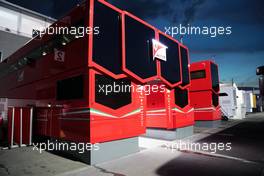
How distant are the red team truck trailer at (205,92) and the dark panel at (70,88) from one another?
9686 mm

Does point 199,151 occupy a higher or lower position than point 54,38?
lower

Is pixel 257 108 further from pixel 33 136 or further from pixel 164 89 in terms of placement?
pixel 33 136

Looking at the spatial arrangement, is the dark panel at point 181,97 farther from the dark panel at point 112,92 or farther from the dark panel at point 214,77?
the dark panel at point 214,77

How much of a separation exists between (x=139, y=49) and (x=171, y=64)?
2.54 metres

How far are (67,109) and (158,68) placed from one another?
411 centimetres

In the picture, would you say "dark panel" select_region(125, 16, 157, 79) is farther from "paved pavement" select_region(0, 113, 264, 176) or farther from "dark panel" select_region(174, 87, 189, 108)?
"paved pavement" select_region(0, 113, 264, 176)

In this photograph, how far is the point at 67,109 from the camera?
6.36 metres

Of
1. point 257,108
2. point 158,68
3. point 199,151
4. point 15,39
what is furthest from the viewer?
point 257,108

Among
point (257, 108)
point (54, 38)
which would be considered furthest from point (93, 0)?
point (257, 108)

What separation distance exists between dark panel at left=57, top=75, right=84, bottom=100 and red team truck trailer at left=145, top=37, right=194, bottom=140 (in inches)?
167

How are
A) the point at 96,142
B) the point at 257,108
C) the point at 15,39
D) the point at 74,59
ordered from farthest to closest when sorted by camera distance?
1. the point at 257,108
2. the point at 15,39
3. the point at 74,59
4. the point at 96,142

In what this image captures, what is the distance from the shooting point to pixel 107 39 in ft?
20.2

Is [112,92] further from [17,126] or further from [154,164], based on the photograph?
[17,126]

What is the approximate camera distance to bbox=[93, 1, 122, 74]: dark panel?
5.83 meters
